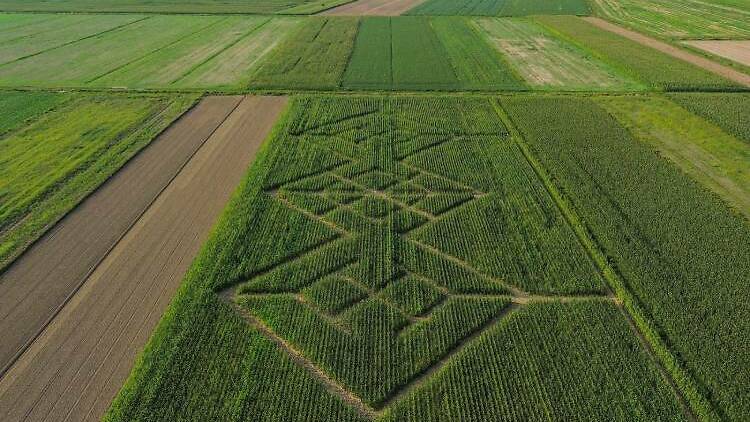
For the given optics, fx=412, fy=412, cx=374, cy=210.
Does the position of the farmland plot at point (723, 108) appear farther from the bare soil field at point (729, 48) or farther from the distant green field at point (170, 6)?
the distant green field at point (170, 6)

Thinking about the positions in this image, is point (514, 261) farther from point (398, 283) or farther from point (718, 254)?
point (718, 254)

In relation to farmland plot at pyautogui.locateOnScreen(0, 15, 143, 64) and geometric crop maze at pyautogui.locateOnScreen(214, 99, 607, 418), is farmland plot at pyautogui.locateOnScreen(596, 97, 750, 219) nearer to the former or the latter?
geometric crop maze at pyautogui.locateOnScreen(214, 99, 607, 418)

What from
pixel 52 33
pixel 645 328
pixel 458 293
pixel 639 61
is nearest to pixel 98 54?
pixel 52 33

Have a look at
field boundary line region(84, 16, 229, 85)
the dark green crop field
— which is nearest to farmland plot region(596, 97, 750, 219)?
the dark green crop field

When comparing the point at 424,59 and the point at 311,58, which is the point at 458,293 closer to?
the point at 424,59

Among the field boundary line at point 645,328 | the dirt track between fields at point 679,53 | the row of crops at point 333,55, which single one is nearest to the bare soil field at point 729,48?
the dirt track between fields at point 679,53
